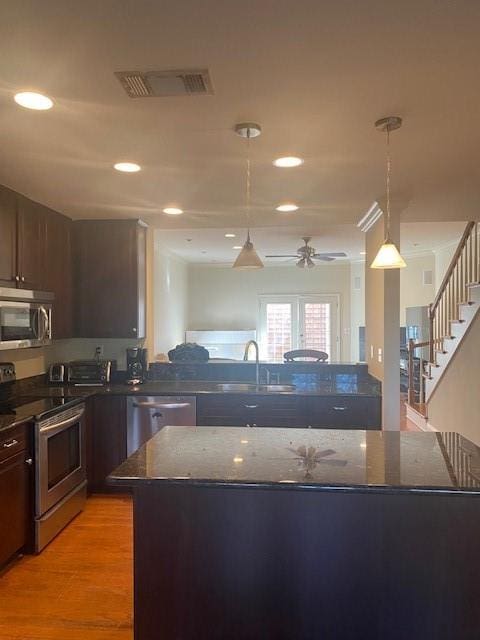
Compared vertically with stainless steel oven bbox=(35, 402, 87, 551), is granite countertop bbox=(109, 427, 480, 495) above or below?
above

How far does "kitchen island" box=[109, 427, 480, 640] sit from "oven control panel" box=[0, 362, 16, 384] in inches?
82.3

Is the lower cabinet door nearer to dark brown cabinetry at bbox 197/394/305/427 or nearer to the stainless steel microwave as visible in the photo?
the stainless steel microwave

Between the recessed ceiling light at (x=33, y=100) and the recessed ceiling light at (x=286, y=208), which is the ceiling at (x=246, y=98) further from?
the recessed ceiling light at (x=286, y=208)

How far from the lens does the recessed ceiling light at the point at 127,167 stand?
9.22ft

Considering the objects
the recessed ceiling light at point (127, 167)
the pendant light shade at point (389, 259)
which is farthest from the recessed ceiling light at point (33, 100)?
the pendant light shade at point (389, 259)

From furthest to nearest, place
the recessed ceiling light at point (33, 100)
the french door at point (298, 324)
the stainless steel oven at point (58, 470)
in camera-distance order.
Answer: the french door at point (298, 324)
the stainless steel oven at point (58, 470)
the recessed ceiling light at point (33, 100)

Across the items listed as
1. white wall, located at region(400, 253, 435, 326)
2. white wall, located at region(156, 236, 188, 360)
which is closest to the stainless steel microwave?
white wall, located at region(156, 236, 188, 360)

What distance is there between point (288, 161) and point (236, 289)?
→ 21.7 ft

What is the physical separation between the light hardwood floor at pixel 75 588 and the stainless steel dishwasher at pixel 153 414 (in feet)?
2.15

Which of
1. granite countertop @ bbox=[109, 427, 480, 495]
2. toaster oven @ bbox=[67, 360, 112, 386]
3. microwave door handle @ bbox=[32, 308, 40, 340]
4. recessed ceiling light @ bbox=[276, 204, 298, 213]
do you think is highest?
recessed ceiling light @ bbox=[276, 204, 298, 213]

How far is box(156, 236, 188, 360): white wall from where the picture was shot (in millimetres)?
7012

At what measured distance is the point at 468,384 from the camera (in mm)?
4805

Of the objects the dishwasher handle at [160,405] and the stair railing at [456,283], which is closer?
the dishwasher handle at [160,405]

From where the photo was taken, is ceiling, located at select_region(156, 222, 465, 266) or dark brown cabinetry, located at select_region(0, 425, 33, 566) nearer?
dark brown cabinetry, located at select_region(0, 425, 33, 566)
